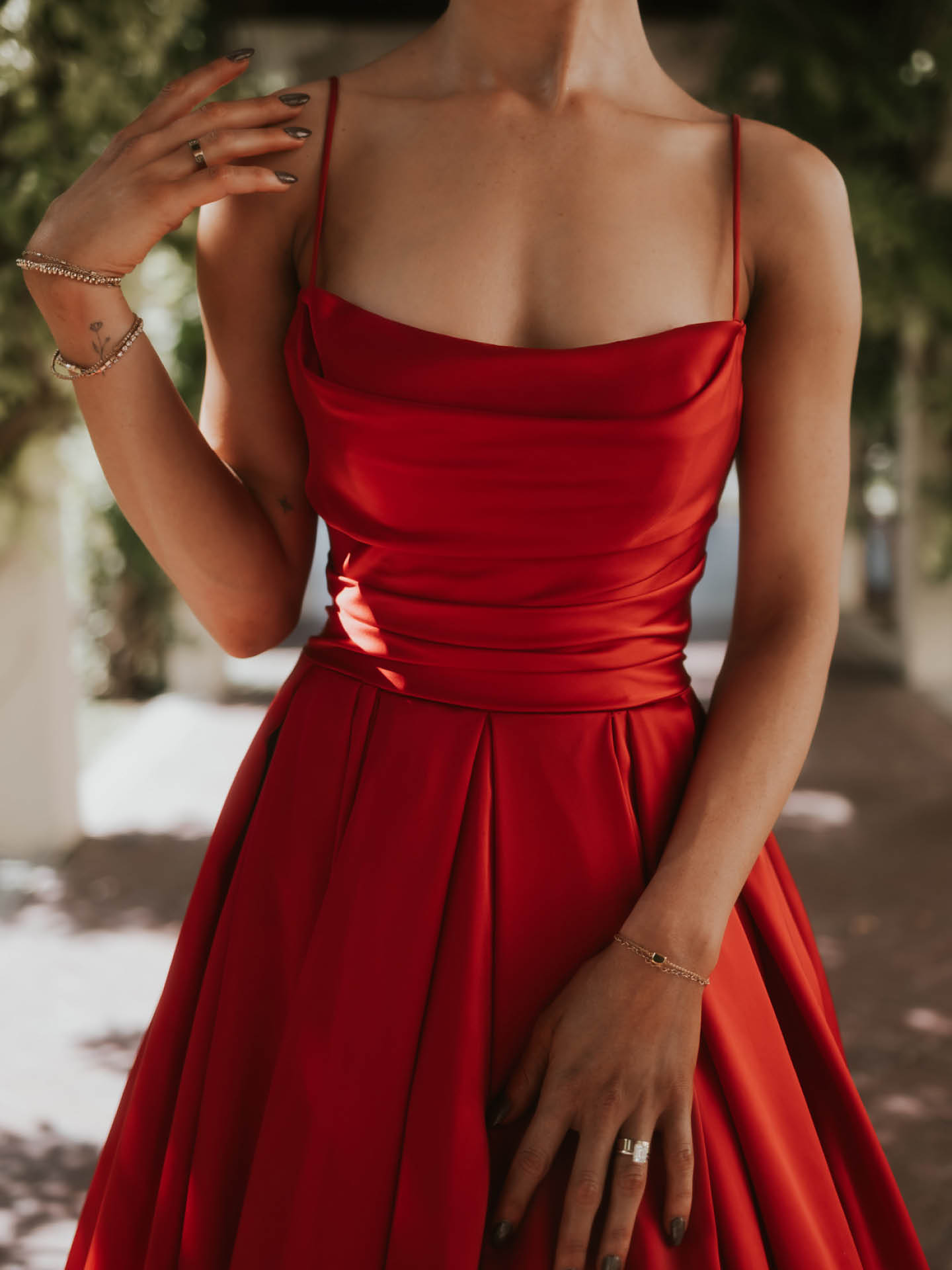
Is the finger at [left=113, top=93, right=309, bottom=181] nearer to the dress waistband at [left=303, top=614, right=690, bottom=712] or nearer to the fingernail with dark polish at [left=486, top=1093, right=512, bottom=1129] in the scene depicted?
the dress waistband at [left=303, top=614, right=690, bottom=712]

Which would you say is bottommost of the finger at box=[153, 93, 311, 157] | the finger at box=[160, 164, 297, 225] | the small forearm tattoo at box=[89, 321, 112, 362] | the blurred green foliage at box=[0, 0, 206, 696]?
the small forearm tattoo at box=[89, 321, 112, 362]

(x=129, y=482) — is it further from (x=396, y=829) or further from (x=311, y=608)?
(x=311, y=608)

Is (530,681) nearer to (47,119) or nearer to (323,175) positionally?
(323,175)

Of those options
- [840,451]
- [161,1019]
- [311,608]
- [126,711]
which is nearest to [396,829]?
[161,1019]

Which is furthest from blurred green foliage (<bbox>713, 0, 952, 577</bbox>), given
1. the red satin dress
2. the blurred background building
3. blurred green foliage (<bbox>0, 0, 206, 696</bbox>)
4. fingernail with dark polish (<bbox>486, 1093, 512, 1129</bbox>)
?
fingernail with dark polish (<bbox>486, 1093, 512, 1129</bbox>)

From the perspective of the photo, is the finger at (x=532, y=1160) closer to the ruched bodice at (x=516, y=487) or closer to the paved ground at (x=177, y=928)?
the ruched bodice at (x=516, y=487)

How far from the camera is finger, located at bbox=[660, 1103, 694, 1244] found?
110 cm

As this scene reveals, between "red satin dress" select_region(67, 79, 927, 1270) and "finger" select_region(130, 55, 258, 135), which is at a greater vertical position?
"finger" select_region(130, 55, 258, 135)

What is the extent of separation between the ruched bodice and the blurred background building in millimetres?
2592

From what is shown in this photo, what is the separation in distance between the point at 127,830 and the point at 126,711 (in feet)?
9.14

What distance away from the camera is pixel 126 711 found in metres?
9.05

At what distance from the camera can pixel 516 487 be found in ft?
3.93

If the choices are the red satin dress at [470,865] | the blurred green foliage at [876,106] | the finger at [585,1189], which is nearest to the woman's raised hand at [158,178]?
the red satin dress at [470,865]

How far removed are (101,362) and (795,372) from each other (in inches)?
27.6
